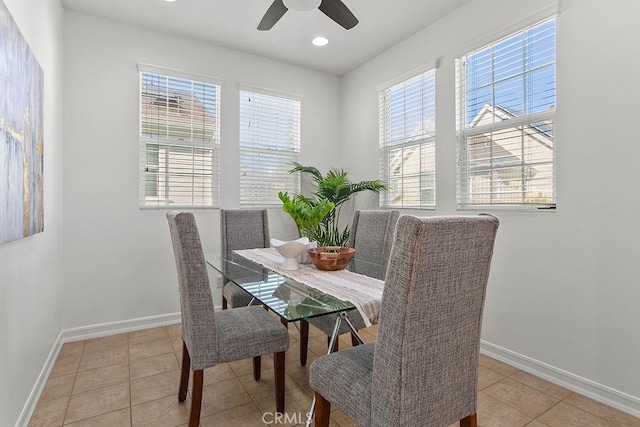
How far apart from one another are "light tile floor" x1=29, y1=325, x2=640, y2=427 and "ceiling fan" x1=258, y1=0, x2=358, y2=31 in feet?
7.82

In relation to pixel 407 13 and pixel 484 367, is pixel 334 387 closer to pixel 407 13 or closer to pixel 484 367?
pixel 484 367

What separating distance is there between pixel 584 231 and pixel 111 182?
3.71 meters

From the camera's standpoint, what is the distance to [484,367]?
2502 millimetres

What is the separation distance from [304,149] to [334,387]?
10.7 ft

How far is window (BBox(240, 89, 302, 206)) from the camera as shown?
3.81m

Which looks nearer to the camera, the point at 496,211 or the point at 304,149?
the point at 496,211

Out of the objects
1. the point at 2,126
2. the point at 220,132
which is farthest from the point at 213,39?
the point at 2,126

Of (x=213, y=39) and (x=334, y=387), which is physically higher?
(x=213, y=39)

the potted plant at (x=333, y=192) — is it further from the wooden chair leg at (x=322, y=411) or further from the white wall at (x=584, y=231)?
the wooden chair leg at (x=322, y=411)

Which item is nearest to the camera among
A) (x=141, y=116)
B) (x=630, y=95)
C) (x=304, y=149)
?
(x=630, y=95)

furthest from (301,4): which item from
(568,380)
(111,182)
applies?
(568,380)

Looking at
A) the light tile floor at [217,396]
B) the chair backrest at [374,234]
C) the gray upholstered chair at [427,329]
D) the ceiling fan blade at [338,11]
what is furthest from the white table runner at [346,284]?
the ceiling fan blade at [338,11]

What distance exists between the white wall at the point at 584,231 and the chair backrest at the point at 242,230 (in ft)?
6.58

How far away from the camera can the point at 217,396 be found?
6.73ft
